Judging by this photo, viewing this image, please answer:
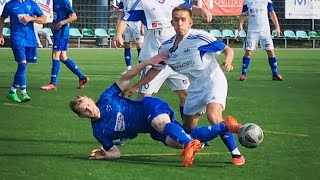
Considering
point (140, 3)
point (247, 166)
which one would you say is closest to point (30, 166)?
point (247, 166)

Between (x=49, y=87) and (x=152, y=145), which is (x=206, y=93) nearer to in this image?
(x=152, y=145)

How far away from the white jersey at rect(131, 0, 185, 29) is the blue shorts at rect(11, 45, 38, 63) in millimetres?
4174

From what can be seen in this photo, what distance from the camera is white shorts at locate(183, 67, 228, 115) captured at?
806 cm

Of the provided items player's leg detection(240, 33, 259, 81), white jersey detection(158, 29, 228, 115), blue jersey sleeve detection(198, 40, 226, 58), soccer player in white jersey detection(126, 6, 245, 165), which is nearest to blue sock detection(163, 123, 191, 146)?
soccer player in white jersey detection(126, 6, 245, 165)

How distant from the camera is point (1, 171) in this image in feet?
24.6

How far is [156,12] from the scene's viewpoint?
1016cm

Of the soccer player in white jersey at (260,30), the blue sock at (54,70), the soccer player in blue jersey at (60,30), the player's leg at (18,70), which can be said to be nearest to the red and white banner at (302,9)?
the soccer player in white jersey at (260,30)

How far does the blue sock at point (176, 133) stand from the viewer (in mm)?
7660

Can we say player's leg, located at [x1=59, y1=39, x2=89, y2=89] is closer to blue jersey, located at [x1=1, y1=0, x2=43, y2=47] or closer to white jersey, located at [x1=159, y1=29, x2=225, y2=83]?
blue jersey, located at [x1=1, y1=0, x2=43, y2=47]

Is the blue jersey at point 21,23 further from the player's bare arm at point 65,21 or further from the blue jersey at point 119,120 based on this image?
→ the blue jersey at point 119,120

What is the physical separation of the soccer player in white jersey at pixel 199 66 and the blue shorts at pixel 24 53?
5.93 meters

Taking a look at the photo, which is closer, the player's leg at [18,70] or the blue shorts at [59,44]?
the player's leg at [18,70]

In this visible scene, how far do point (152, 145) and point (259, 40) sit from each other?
34.9 feet

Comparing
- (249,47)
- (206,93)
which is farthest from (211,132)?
(249,47)
